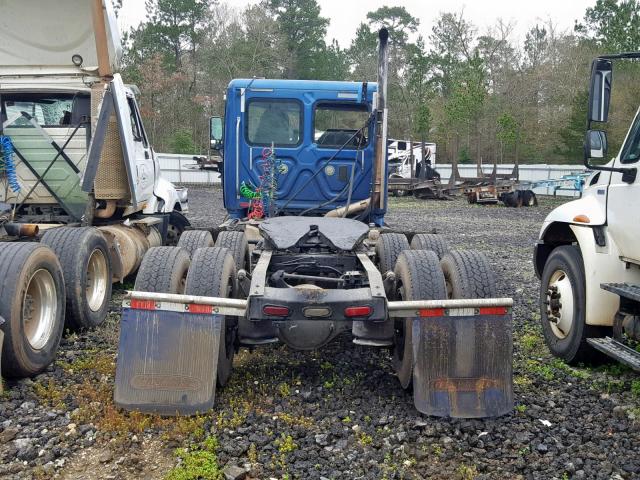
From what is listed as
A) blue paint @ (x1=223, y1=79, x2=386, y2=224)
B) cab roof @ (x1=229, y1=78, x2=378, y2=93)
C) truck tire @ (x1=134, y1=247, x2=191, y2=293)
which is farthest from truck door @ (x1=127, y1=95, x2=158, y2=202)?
truck tire @ (x1=134, y1=247, x2=191, y2=293)

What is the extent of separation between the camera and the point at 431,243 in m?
6.31

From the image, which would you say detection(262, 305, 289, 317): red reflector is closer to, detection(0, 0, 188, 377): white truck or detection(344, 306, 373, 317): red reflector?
detection(344, 306, 373, 317): red reflector

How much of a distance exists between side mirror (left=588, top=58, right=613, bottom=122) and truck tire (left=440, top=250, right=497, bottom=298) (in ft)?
4.28

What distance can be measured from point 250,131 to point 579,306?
15.5 feet

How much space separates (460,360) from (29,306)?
3394 mm

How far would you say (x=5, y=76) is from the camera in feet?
24.3

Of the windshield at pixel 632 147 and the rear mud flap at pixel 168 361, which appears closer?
the rear mud flap at pixel 168 361

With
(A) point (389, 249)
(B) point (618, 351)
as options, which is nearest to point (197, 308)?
(A) point (389, 249)

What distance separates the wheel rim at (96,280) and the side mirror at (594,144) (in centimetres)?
479

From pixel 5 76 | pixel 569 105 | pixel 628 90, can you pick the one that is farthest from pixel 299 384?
pixel 569 105

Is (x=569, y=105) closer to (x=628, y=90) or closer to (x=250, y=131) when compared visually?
(x=628, y=90)

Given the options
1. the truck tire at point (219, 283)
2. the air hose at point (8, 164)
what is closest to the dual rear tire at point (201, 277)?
the truck tire at point (219, 283)

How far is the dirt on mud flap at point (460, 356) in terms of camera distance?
4223mm

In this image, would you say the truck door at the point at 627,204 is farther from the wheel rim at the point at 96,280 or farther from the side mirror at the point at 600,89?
the wheel rim at the point at 96,280
